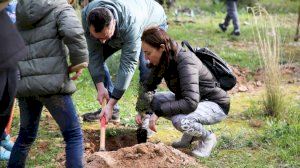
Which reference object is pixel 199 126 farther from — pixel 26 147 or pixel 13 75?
pixel 13 75

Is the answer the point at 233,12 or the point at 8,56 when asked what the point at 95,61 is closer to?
the point at 8,56

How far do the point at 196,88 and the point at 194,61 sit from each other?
0.25 meters

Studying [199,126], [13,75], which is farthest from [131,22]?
[13,75]

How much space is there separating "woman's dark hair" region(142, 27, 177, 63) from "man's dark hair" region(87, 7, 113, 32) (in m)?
0.35

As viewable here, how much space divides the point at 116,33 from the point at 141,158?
115cm

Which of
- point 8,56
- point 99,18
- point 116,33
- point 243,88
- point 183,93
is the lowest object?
point 243,88

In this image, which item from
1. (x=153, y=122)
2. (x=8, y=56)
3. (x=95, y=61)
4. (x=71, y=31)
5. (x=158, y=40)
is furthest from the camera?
(x=95, y=61)

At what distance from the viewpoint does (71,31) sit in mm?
3590

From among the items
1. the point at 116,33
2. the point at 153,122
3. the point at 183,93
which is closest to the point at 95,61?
the point at 116,33

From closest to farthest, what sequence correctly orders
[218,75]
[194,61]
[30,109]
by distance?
[30,109]
[194,61]
[218,75]

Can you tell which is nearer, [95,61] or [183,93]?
[183,93]

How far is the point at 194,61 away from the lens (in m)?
4.61

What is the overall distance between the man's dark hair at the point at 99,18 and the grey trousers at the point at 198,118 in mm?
1014

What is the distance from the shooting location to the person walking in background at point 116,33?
4.39 metres
